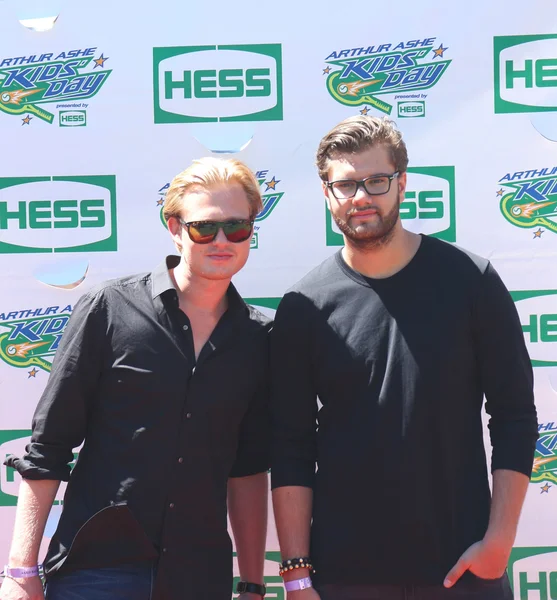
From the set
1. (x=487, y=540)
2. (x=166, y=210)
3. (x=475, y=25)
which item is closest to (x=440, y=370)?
(x=487, y=540)

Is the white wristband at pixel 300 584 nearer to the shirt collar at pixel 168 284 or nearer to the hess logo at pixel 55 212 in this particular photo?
the shirt collar at pixel 168 284

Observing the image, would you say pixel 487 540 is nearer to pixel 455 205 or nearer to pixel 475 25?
pixel 455 205

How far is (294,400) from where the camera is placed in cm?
200

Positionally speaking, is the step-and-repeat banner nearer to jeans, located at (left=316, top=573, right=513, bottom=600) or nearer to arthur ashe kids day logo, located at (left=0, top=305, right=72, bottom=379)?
arthur ashe kids day logo, located at (left=0, top=305, right=72, bottom=379)

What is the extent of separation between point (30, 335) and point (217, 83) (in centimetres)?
112

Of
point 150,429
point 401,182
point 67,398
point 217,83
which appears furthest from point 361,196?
point 217,83

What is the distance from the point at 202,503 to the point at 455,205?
4.58 feet

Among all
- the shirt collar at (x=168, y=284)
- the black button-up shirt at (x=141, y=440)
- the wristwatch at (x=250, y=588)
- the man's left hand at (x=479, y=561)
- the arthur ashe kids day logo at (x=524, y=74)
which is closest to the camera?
the man's left hand at (x=479, y=561)

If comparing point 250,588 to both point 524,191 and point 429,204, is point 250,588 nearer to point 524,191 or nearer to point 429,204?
point 429,204

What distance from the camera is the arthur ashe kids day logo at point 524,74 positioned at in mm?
2639

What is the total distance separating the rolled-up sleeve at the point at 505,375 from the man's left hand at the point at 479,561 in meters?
0.19

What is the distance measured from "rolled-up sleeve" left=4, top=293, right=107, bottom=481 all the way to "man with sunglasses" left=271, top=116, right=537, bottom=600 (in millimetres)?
495

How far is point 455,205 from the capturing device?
2684 millimetres

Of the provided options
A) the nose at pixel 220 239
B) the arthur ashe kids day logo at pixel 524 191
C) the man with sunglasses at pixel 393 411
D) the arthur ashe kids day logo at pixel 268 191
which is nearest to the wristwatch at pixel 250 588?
the man with sunglasses at pixel 393 411
